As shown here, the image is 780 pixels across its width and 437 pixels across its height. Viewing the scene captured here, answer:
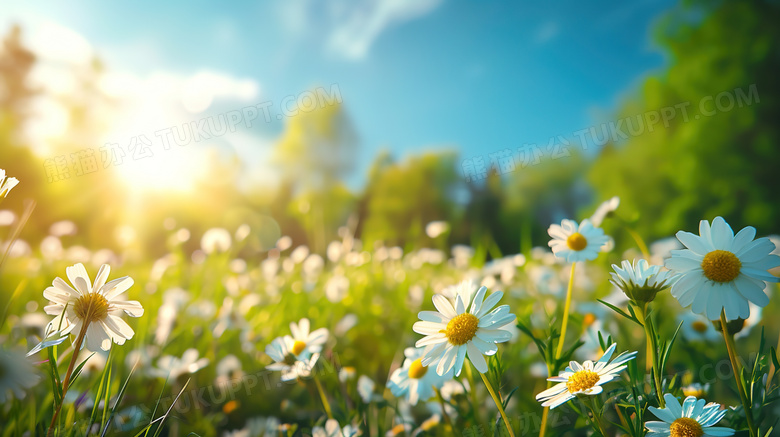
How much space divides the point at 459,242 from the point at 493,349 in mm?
14690

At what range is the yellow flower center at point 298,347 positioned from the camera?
1.03 m

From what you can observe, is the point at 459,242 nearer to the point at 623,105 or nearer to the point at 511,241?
the point at 511,241

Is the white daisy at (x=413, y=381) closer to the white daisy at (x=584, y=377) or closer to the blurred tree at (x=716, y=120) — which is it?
the white daisy at (x=584, y=377)

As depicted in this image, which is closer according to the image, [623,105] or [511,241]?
[623,105]

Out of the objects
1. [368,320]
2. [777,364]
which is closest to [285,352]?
[777,364]

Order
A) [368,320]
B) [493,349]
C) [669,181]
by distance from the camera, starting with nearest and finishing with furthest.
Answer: [493,349] → [368,320] → [669,181]

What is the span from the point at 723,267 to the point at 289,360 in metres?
0.84

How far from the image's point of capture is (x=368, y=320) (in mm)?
2184

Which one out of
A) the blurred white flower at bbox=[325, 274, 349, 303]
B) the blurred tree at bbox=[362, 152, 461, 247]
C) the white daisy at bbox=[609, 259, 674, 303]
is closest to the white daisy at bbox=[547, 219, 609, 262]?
the white daisy at bbox=[609, 259, 674, 303]

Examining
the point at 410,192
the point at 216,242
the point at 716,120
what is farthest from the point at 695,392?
the point at 410,192

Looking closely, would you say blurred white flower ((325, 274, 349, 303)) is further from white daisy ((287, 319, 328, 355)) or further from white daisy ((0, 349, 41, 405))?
white daisy ((0, 349, 41, 405))

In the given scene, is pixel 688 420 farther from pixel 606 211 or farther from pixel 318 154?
pixel 318 154

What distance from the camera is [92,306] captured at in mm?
700

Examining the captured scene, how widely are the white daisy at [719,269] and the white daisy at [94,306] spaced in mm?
856
